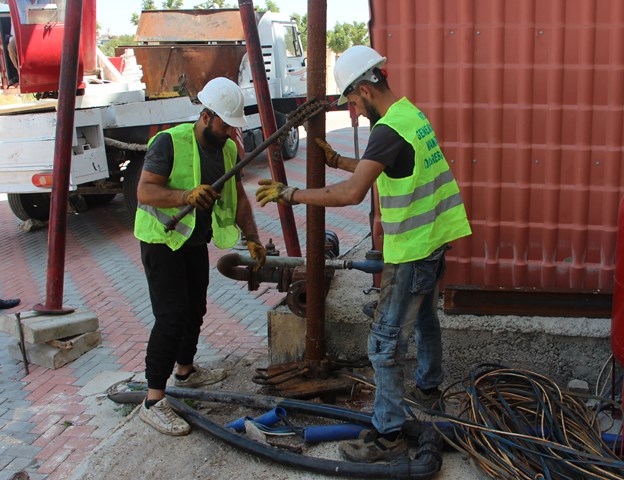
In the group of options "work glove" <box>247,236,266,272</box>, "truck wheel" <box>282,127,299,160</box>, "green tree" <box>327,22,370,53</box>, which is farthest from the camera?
"green tree" <box>327,22,370,53</box>

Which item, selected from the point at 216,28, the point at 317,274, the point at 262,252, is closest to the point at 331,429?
the point at 317,274

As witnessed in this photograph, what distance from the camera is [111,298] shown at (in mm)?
6402

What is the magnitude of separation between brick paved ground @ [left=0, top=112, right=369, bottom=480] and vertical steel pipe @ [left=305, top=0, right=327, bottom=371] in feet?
3.46

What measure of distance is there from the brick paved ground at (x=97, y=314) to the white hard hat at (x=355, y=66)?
7.56 ft

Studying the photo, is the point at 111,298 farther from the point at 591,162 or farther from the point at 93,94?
the point at 591,162

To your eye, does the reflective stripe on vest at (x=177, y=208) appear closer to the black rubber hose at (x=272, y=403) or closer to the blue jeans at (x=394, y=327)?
the black rubber hose at (x=272, y=403)

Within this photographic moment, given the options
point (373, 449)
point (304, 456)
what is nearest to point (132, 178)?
point (304, 456)

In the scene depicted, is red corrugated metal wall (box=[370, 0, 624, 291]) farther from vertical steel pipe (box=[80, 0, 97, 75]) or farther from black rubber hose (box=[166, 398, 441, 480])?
vertical steel pipe (box=[80, 0, 97, 75])

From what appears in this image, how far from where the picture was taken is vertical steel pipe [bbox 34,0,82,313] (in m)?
4.89

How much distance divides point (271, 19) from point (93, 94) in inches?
244

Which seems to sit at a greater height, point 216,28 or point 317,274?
point 216,28

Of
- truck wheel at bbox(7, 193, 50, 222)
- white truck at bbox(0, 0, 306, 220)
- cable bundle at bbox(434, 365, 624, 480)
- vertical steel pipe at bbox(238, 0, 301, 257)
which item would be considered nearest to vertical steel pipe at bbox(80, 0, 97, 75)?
white truck at bbox(0, 0, 306, 220)

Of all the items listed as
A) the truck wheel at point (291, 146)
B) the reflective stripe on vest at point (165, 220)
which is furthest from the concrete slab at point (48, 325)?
the truck wheel at point (291, 146)

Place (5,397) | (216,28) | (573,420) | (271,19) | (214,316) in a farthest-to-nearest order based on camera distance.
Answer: (271,19) → (216,28) → (214,316) → (5,397) → (573,420)
